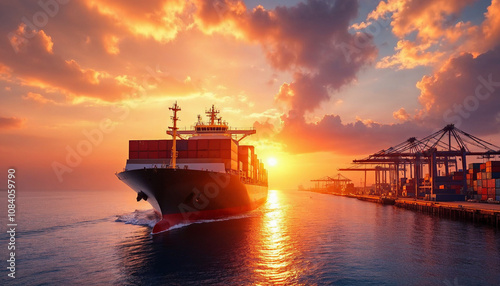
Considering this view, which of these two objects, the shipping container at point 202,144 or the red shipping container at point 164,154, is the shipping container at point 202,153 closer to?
the shipping container at point 202,144

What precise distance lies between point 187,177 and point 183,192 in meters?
1.69

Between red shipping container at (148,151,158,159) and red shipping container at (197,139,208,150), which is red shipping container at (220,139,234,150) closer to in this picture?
red shipping container at (197,139,208,150)

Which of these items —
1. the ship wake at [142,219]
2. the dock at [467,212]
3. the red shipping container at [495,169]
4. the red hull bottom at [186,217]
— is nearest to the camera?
the red hull bottom at [186,217]

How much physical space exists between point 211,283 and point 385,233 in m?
22.6

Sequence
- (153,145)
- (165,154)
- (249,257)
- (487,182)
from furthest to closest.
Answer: (487,182), (153,145), (165,154), (249,257)

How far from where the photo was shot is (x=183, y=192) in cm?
2692

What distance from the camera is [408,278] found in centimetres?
1534

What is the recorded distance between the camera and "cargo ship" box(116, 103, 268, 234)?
1026 inches

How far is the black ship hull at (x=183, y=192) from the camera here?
25.6m

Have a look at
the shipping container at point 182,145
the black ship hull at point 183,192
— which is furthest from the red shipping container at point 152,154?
the black ship hull at point 183,192

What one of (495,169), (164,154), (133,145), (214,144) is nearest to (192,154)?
(214,144)

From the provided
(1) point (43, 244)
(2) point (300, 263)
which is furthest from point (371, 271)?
(1) point (43, 244)

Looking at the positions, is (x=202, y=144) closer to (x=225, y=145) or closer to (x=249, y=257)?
(x=225, y=145)

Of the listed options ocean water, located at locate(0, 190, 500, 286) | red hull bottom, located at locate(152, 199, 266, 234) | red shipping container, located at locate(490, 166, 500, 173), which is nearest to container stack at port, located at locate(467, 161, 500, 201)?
red shipping container, located at locate(490, 166, 500, 173)
